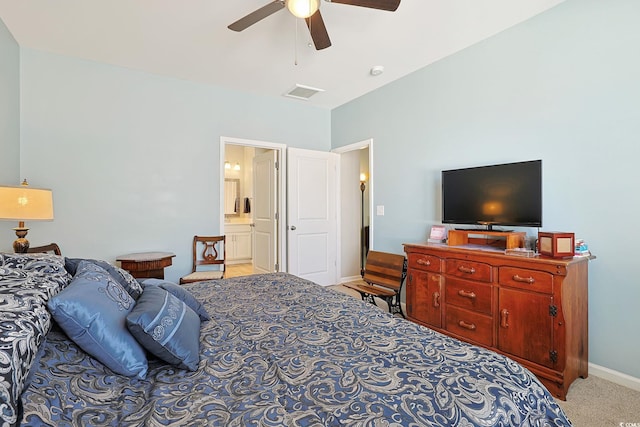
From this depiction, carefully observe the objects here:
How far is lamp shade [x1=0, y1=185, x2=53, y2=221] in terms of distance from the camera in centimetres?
213

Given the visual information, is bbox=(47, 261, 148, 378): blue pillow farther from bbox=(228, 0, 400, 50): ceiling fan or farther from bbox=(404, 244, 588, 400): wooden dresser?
bbox=(404, 244, 588, 400): wooden dresser

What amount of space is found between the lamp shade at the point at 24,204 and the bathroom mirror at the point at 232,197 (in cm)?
483

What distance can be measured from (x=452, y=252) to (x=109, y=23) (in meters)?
3.55

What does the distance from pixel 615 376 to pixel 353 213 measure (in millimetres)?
3713

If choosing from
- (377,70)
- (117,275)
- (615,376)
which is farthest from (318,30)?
(615,376)

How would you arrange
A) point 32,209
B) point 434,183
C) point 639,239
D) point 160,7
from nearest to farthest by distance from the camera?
point 639,239
point 32,209
point 160,7
point 434,183

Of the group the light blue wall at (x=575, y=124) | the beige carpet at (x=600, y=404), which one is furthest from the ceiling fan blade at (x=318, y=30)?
the beige carpet at (x=600, y=404)

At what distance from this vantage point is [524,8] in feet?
8.14

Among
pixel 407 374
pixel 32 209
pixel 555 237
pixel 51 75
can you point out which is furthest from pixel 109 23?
pixel 555 237

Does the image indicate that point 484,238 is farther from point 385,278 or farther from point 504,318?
point 385,278

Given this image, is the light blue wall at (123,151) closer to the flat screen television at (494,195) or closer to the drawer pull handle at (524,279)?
the flat screen television at (494,195)

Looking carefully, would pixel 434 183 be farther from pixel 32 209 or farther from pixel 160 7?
pixel 32 209

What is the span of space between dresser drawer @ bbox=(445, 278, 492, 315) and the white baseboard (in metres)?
0.81

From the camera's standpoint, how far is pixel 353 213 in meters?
5.39
